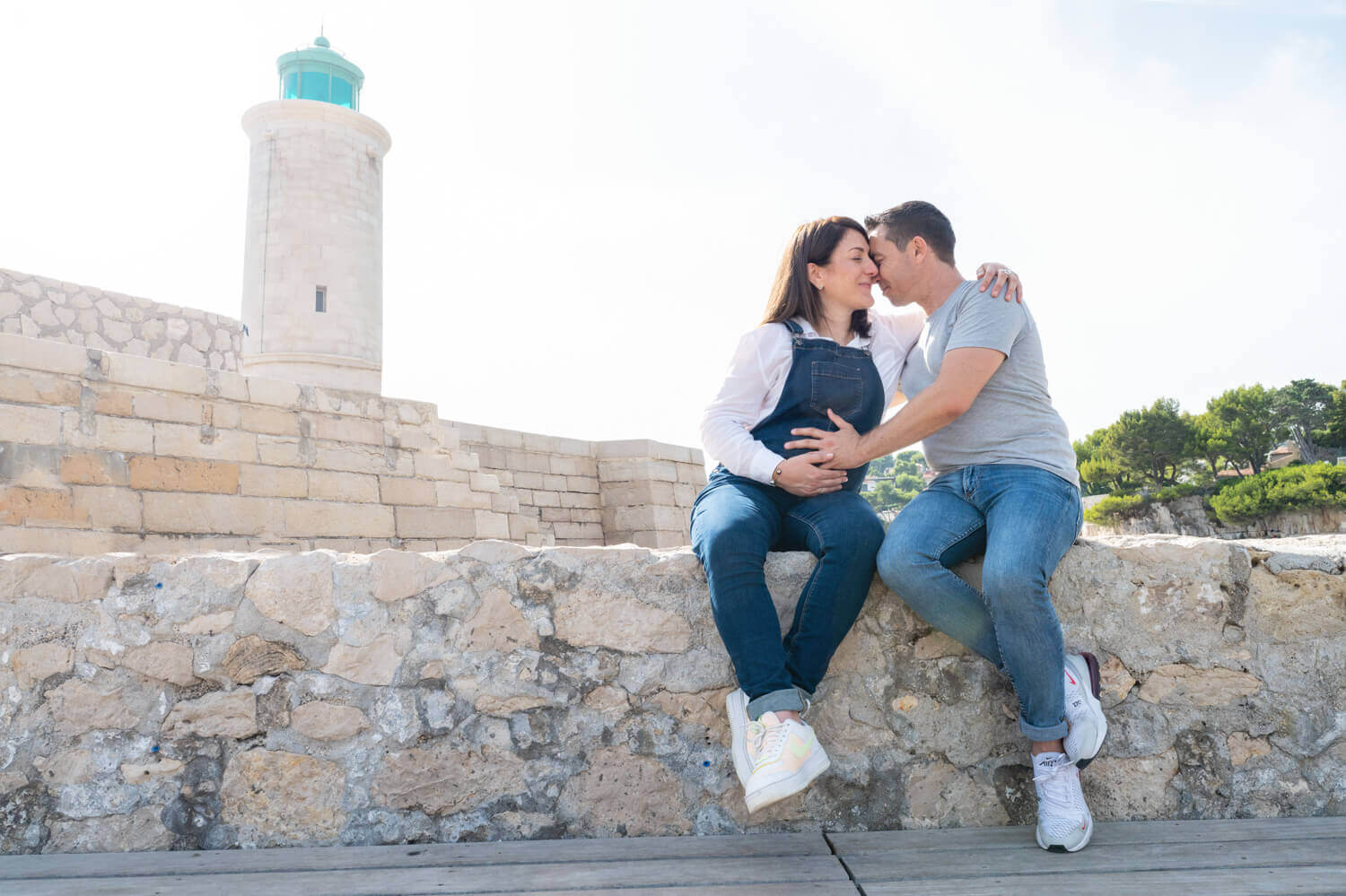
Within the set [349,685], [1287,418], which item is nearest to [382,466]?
[349,685]

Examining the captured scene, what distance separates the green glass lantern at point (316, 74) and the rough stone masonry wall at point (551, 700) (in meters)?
17.7

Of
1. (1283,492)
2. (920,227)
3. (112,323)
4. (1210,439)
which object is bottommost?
(920,227)

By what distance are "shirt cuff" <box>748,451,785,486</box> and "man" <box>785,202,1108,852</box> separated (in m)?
0.07

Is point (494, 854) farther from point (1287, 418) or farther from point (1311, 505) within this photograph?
point (1287, 418)

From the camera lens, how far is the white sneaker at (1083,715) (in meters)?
1.85

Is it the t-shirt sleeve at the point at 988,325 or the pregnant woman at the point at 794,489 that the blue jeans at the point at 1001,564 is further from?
the t-shirt sleeve at the point at 988,325

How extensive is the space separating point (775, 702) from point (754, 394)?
2.81 ft

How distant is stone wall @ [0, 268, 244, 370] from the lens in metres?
7.92

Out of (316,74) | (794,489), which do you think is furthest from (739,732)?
(316,74)

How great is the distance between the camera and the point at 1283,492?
99.5ft

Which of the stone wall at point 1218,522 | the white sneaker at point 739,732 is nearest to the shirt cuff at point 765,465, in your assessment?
the white sneaker at point 739,732

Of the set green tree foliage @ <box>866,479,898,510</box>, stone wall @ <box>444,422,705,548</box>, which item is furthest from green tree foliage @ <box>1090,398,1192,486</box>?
stone wall @ <box>444,422,705,548</box>

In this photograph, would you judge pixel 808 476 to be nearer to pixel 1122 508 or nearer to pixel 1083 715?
pixel 1083 715

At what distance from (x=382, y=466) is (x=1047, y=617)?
644 centimetres
